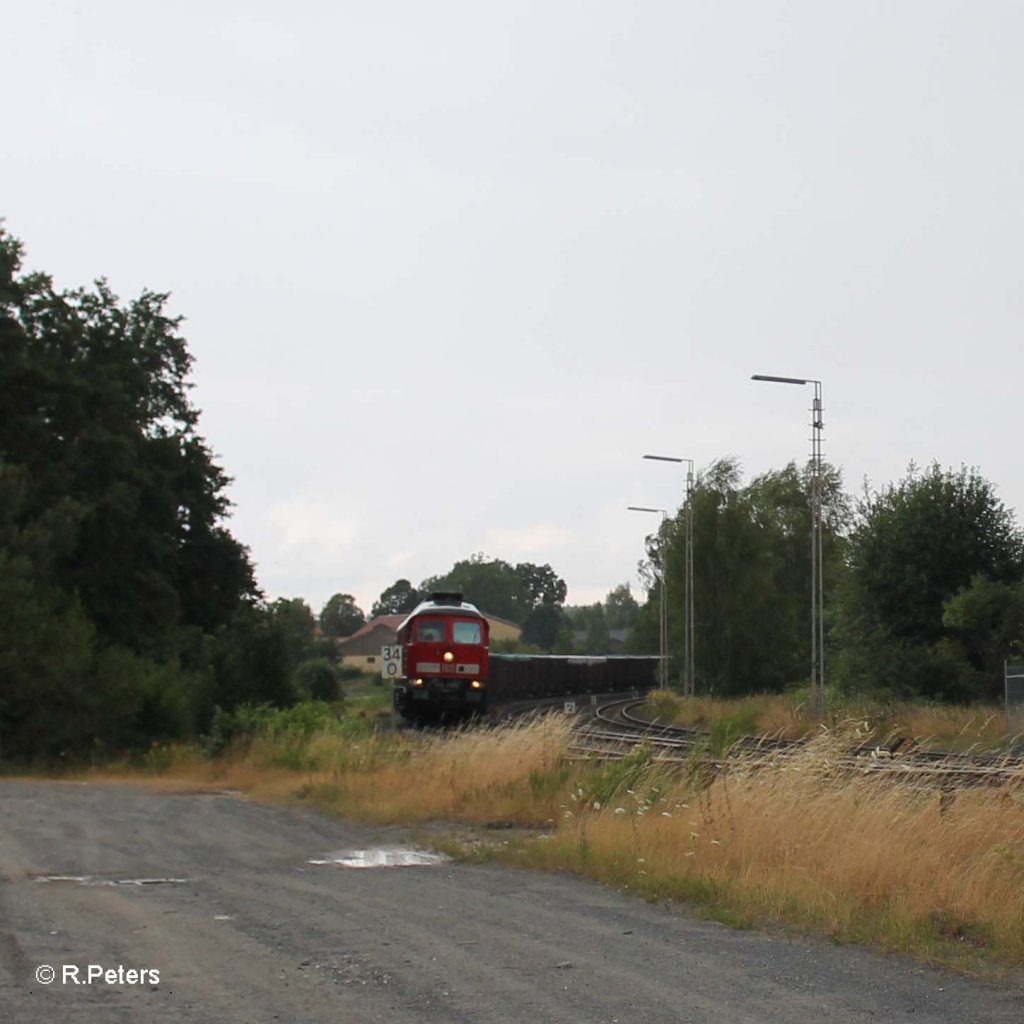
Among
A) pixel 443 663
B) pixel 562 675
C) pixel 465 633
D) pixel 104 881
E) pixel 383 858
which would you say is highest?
pixel 465 633

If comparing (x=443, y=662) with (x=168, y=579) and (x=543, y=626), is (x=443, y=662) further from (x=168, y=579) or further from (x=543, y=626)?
(x=543, y=626)

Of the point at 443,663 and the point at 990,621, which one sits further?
the point at 990,621

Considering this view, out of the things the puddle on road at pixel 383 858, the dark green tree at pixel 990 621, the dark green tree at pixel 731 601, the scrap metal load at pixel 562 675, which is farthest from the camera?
the scrap metal load at pixel 562 675

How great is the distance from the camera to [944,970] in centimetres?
848

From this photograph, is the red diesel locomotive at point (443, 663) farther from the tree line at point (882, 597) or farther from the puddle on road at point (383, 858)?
the puddle on road at point (383, 858)

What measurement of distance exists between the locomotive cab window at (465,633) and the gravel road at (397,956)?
30.9 metres

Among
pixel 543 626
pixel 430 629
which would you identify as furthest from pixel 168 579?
pixel 543 626

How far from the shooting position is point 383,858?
13.5 meters

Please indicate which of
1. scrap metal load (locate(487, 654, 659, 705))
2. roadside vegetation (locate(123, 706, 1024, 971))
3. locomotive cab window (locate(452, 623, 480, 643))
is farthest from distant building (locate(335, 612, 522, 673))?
roadside vegetation (locate(123, 706, 1024, 971))

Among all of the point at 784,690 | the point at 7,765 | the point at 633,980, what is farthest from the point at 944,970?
the point at 784,690

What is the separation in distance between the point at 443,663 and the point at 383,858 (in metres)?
29.8

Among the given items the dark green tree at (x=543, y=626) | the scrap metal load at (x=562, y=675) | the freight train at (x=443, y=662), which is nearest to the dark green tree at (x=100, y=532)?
the freight train at (x=443, y=662)

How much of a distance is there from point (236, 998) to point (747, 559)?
54.8 meters

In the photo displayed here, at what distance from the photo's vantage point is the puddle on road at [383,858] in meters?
13.1
